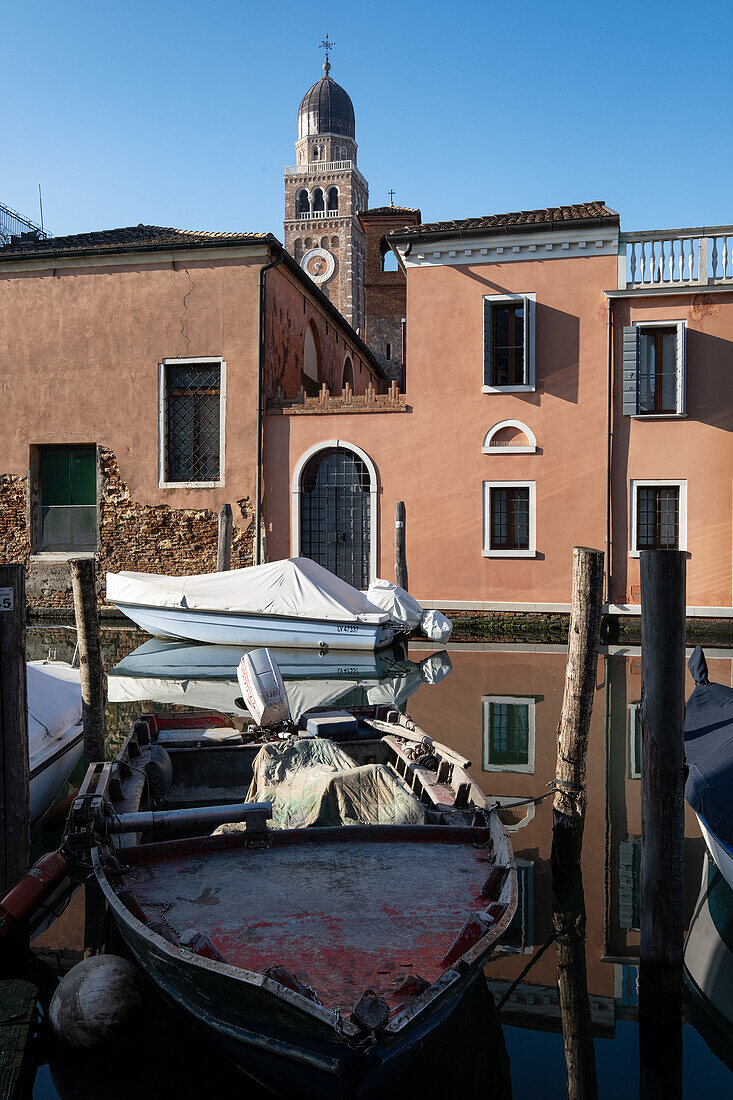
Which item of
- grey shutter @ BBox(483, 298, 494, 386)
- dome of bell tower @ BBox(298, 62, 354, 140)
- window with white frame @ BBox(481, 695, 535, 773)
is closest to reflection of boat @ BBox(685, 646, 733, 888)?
window with white frame @ BBox(481, 695, 535, 773)

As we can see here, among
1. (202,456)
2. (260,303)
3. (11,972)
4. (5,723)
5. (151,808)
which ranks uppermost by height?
(260,303)

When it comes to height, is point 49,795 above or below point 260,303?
below

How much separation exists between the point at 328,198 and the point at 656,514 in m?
55.1

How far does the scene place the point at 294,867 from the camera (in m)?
4.30

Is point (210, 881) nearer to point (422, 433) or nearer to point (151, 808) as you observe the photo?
point (151, 808)

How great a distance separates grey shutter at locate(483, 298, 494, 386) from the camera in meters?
16.6

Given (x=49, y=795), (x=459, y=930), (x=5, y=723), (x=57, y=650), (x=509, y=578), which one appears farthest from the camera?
(x=509, y=578)

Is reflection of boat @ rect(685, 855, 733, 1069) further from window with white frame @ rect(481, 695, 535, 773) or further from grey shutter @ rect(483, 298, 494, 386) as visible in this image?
grey shutter @ rect(483, 298, 494, 386)

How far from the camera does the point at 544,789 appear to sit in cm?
723

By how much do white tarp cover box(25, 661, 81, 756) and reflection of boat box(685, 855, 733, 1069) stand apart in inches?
170

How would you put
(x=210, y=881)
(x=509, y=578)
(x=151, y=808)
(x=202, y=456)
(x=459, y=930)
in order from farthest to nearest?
(x=202, y=456)
(x=509, y=578)
(x=151, y=808)
(x=210, y=881)
(x=459, y=930)

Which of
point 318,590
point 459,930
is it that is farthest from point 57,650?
point 459,930

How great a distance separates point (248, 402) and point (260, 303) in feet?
6.10

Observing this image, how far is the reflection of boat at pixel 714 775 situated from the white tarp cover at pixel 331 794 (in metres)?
1.42
